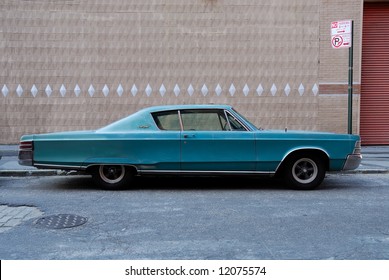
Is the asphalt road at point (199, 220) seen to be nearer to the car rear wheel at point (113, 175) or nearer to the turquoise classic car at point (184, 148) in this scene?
the car rear wheel at point (113, 175)

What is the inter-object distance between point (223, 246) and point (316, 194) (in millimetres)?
3311

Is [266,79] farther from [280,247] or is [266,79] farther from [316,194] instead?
[280,247]

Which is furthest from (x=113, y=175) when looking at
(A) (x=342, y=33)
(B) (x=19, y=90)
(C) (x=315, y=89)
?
(C) (x=315, y=89)

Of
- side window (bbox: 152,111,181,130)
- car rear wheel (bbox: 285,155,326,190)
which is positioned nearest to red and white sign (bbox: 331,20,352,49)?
car rear wheel (bbox: 285,155,326,190)

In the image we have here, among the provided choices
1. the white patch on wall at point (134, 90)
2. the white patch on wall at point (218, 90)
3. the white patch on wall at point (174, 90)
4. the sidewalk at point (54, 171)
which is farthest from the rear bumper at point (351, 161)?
the white patch on wall at point (134, 90)

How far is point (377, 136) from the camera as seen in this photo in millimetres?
13703

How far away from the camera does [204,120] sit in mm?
7551

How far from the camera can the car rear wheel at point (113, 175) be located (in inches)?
297

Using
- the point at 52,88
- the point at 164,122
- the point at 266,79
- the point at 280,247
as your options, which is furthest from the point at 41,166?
the point at 266,79

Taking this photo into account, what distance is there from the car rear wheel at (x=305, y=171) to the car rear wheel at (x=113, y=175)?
2898 millimetres

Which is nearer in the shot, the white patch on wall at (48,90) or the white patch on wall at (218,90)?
the white patch on wall at (48,90)

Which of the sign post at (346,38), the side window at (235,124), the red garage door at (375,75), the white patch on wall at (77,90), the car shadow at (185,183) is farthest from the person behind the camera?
the red garage door at (375,75)

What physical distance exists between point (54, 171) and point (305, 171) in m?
5.32

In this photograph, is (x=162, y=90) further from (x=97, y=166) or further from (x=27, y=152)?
(x=27, y=152)
